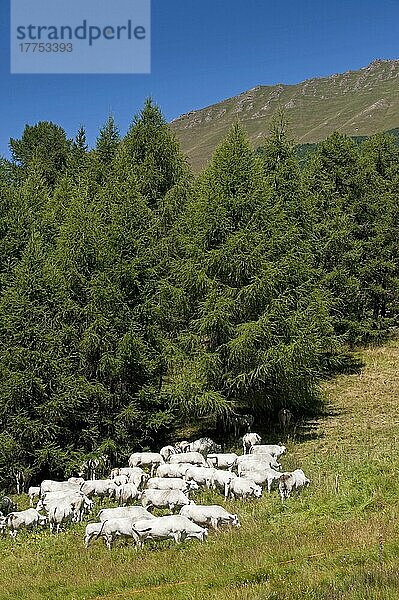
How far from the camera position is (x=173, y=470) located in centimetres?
1892

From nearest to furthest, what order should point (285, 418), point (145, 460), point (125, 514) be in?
point (125, 514)
point (145, 460)
point (285, 418)

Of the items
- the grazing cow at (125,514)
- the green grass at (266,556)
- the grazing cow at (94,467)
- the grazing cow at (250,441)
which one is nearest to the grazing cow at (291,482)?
the green grass at (266,556)

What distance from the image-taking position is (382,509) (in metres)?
13.5

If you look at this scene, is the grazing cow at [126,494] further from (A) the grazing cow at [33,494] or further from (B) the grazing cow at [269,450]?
(B) the grazing cow at [269,450]

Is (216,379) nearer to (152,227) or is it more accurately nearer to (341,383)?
(152,227)

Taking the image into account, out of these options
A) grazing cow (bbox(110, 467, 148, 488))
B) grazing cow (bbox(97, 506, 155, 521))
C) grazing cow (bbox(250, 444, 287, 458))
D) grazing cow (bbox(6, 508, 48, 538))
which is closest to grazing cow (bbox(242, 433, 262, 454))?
grazing cow (bbox(250, 444, 287, 458))

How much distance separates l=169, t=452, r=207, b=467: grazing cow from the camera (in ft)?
66.5

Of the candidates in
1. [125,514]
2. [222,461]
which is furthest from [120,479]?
[125,514]

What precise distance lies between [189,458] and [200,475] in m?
2.24

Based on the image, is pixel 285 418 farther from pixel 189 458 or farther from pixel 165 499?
pixel 165 499

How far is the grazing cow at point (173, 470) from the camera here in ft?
61.5

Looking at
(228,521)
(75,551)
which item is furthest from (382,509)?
(75,551)

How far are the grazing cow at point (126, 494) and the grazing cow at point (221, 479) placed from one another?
2.25 m

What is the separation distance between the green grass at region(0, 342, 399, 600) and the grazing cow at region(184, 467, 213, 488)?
0.76 meters
